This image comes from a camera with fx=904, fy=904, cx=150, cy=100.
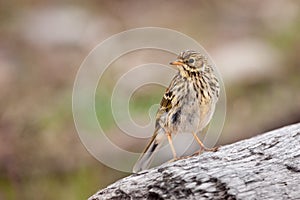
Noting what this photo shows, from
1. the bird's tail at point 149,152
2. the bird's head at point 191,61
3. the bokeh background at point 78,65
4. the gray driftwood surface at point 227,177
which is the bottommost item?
the gray driftwood surface at point 227,177

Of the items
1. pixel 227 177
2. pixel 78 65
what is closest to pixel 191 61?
pixel 227 177

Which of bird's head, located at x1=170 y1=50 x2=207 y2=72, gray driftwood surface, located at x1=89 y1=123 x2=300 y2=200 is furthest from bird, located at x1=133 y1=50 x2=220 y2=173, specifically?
gray driftwood surface, located at x1=89 y1=123 x2=300 y2=200

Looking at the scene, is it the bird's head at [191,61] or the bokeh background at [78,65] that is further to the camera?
the bokeh background at [78,65]

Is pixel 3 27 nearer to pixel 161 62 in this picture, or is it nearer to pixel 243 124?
pixel 161 62

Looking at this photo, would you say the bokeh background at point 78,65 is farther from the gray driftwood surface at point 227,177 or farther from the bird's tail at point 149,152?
the gray driftwood surface at point 227,177

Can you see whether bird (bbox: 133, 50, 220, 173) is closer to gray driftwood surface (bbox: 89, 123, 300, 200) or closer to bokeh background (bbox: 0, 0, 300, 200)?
gray driftwood surface (bbox: 89, 123, 300, 200)

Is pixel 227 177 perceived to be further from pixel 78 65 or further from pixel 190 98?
pixel 78 65

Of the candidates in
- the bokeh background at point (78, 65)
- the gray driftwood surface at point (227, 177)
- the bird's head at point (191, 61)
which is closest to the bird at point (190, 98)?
the bird's head at point (191, 61)
